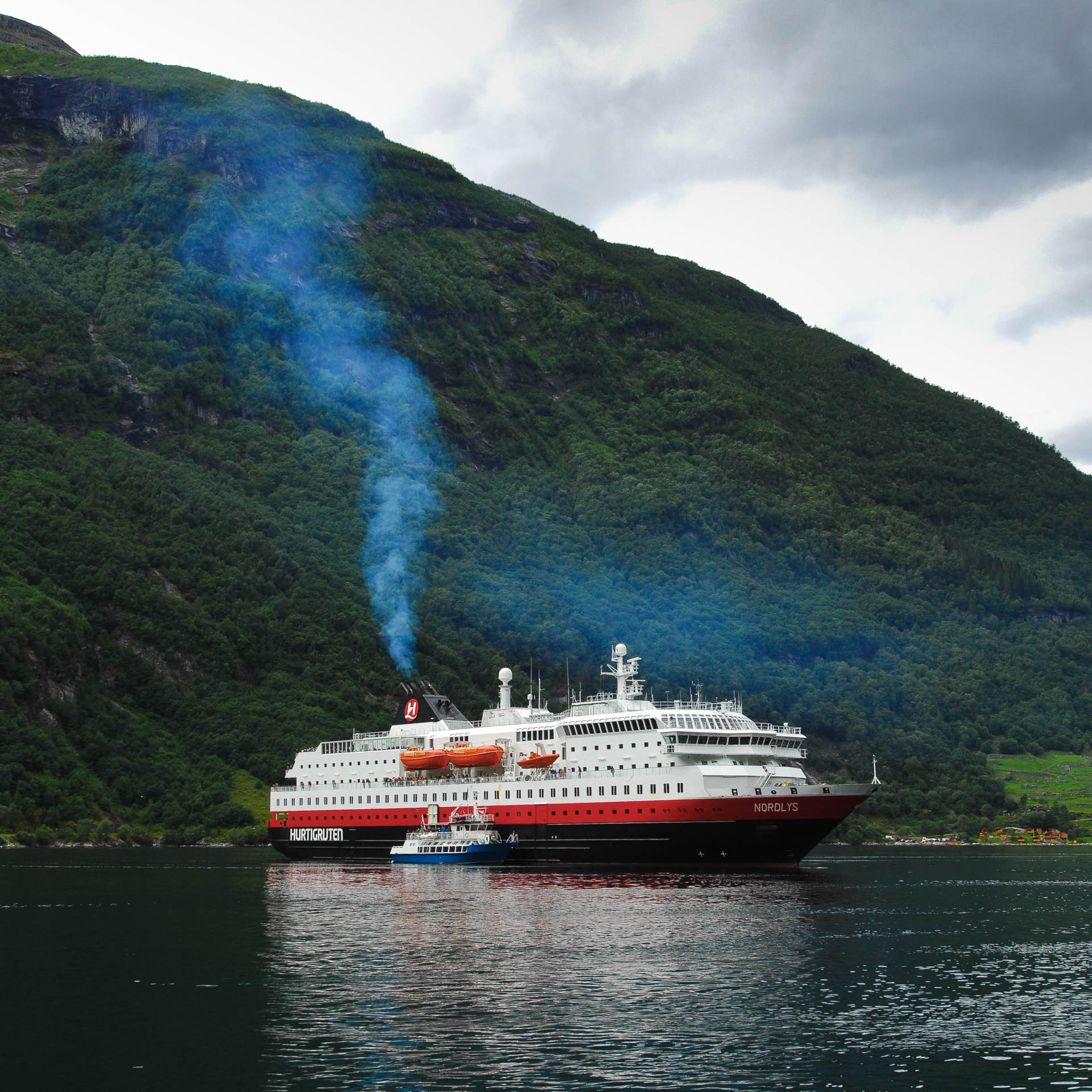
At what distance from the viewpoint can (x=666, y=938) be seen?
171 ft

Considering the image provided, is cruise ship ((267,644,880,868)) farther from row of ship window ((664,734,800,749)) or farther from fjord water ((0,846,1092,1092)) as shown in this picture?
fjord water ((0,846,1092,1092))

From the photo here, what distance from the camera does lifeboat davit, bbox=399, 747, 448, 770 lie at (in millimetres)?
98875

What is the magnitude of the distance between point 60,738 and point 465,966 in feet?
378

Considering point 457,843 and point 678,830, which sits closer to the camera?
point 678,830

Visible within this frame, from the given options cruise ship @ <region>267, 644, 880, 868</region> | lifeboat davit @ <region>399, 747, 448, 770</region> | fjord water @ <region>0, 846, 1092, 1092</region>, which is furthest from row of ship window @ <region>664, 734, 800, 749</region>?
lifeboat davit @ <region>399, 747, 448, 770</region>

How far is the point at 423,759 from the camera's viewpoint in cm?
9988

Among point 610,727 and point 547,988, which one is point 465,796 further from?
point 547,988

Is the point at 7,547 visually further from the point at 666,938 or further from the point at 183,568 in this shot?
the point at 666,938

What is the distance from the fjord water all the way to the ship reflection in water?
13cm

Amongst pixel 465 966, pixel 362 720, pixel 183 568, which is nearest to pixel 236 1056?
pixel 465 966

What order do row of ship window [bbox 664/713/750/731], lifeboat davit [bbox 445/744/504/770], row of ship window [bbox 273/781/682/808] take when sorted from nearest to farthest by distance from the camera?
row of ship window [bbox 273/781/682/808], row of ship window [bbox 664/713/750/731], lifeboat davit [bbox 445/744/504/770]

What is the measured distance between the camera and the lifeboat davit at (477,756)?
314ft

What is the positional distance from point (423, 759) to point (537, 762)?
37.4 feet

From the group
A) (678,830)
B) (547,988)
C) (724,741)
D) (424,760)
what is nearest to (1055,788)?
(724,741)
